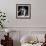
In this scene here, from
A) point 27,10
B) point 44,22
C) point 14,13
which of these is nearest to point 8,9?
point 14,13

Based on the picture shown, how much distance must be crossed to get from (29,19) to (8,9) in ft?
2.05

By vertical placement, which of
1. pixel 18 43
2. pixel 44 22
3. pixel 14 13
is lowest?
pixel 18 43

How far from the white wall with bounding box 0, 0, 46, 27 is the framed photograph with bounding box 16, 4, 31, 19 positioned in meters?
0.08

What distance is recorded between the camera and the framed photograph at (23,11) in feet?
12.0

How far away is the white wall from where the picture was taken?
3662mm

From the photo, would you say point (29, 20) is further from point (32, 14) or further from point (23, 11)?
point (23, 11)

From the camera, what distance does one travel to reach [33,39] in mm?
3537

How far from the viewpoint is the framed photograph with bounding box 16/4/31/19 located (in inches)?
144

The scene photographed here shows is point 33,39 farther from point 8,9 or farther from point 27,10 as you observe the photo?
point 8,9

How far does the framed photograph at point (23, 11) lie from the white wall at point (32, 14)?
81 mm

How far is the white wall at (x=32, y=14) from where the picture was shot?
3.66m

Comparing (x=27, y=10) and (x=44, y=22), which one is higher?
(x=27, y=10)

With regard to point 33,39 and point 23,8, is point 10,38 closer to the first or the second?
point 33,39

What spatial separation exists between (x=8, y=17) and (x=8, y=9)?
0.21 m
